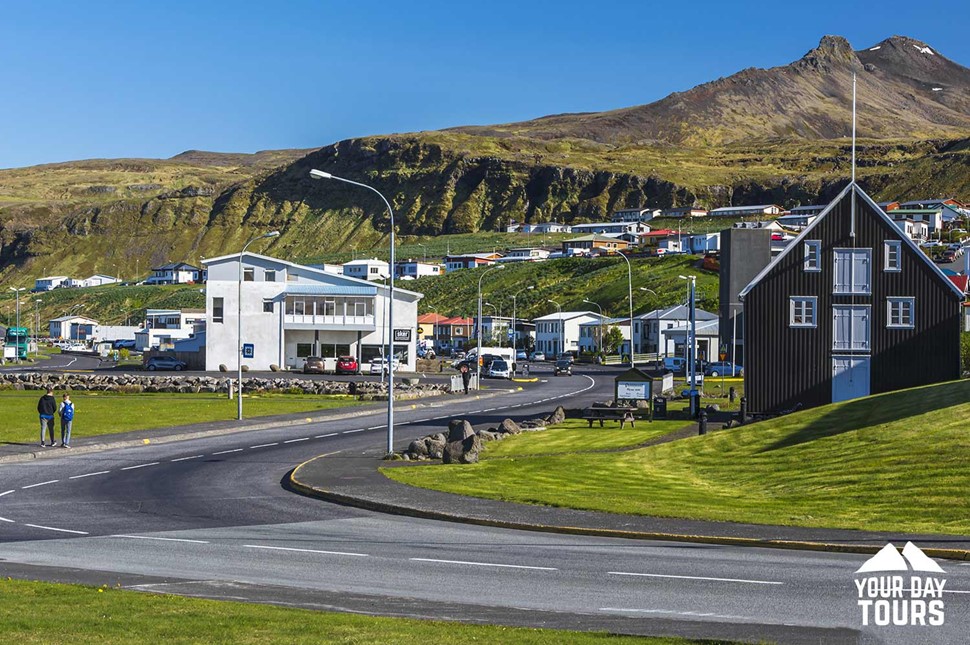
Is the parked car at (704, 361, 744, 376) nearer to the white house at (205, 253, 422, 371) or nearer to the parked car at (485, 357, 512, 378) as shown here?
the parked car at (485, 357, 512, 378)

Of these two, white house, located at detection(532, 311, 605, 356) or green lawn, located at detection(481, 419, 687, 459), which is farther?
white house, located at detection(532, 311, 605, 356)

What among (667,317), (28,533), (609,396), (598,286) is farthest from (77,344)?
(28,533)

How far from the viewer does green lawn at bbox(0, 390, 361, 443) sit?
45938 mm

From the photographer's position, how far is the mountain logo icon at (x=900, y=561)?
17.0 metres

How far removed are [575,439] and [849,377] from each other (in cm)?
1556

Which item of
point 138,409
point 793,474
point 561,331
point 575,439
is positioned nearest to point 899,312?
point 575,439

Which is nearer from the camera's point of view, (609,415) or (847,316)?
(609,415)

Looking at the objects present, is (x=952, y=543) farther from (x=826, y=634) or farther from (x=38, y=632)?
(x=38, y=632)

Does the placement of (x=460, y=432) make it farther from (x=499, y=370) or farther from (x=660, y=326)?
(x=660, y=326)

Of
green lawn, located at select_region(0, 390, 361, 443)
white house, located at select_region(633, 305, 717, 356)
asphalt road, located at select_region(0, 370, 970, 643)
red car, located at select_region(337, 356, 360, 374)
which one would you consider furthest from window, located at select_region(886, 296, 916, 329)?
white house, located at select_region(633, 305, 717, 356)

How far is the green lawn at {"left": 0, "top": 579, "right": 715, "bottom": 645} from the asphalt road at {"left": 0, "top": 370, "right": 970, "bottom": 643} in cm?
82

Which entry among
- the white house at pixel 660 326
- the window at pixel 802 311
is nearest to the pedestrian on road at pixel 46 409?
the window at pixel 802 311

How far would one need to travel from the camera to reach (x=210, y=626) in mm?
12461

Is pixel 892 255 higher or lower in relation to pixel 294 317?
higher
